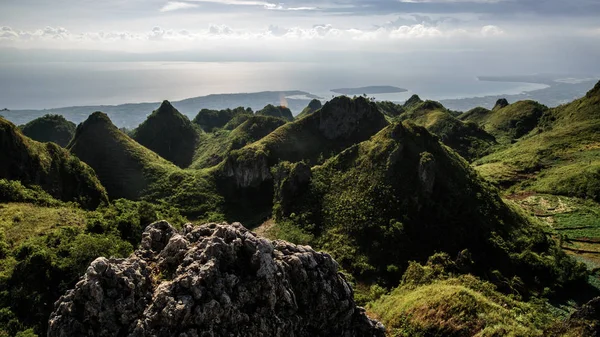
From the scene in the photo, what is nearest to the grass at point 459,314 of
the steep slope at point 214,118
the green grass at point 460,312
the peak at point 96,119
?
the green grass at point 460,312

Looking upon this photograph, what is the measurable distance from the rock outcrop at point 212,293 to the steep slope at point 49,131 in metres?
119

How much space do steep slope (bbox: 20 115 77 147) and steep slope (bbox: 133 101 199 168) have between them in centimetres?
2594

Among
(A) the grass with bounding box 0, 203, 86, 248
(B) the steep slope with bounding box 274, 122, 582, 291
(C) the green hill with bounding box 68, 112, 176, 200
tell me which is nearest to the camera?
(A) the grass with bounding box 0, 203, 86, 248

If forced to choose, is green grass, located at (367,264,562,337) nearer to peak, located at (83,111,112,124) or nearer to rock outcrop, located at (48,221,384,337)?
rock outcrop, located at (48,221,384,337)

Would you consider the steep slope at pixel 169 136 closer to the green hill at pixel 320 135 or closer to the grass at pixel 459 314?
the green hill at pixel 320 135

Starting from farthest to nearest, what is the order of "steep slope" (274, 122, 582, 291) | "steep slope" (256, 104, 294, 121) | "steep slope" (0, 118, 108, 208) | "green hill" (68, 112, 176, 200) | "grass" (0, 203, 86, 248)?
"steep slope" (256, 104, 294, 121), "green hill" (68, 112, 176, 200), "steep slope" (0, 118, 108, 208), "steep slope" (274, 122, 582, 291), "grass" (0, 203, 86, 248)

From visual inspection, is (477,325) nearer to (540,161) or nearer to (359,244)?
(359,244)

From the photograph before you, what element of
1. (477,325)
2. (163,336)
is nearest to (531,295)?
(477,325)

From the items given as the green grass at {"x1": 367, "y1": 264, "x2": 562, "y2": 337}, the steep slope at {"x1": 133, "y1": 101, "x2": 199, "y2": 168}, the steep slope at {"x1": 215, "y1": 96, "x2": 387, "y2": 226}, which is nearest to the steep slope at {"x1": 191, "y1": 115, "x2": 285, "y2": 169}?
the steep slope at {"x1": 133, "y1": 101, "x2": 199, "y2": 168}

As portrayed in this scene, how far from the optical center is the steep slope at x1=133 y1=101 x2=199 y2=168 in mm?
107812

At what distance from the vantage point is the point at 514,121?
113438mm

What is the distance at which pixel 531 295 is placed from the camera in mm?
33875

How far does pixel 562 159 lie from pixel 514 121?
5040 cm

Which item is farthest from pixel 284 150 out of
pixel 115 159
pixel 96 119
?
pixel 96 119
